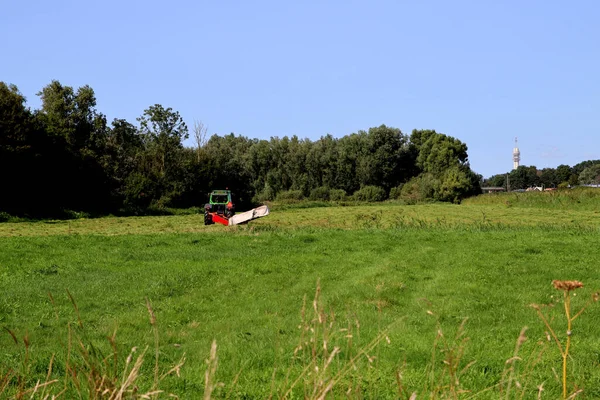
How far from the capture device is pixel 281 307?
11.1m

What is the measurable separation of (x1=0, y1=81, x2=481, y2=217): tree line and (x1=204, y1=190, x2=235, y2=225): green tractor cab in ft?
55.5

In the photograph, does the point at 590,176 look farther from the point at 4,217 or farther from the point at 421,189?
the point at 4,217

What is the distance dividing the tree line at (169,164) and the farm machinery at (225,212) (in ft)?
56.0

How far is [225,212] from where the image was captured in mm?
31719

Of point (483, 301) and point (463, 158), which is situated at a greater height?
point (463, 158)

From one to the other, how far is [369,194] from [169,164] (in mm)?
32333

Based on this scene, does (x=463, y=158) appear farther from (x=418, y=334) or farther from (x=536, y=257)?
(x=418, y=334)

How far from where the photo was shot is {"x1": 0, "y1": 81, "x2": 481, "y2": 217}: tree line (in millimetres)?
44969

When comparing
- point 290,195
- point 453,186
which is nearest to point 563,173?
point 453,186

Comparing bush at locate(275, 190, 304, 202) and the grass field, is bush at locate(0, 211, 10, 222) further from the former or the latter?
bush at locate(275, 190, 304, 202)

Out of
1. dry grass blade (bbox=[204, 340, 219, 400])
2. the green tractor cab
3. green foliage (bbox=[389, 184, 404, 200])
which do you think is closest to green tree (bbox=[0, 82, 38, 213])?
the green tractor cab

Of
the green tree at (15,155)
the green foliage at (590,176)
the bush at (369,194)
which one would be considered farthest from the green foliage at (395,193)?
the green foliage at (590,176)

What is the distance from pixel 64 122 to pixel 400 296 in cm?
4915

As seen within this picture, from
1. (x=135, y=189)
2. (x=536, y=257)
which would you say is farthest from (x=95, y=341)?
(x=135, y=189)
